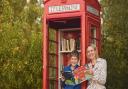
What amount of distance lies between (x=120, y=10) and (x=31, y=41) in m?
2.89

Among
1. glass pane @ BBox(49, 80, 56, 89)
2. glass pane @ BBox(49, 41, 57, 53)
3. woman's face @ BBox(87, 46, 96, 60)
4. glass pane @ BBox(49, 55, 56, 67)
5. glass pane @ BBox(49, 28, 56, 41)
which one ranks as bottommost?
glass pane @ BBox(49, 80, 56, 89)

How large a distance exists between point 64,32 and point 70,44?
41 cm

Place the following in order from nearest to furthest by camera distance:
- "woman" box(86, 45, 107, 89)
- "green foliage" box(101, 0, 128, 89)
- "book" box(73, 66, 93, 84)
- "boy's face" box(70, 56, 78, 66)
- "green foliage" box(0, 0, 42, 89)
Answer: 1. "woman" box(86, 45, 107, 89)
2. "book" box(73, 66, 93, 84)
3. "boy's face" box(70, 56, 78, 66)
4. "green foliage" box(0, 0, 42, 89)
5. "green foliage" box(101, 0, 128, 89)

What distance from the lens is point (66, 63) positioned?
37.3ft

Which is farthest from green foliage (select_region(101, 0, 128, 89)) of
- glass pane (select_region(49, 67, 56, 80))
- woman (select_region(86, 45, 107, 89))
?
woman (select_region(86, 45, 107, 89))

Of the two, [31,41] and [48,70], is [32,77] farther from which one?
[48,70]

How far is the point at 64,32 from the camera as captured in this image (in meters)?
11.4

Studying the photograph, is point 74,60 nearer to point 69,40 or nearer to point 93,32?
point 93,32

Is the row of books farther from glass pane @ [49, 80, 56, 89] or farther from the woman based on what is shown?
the woman

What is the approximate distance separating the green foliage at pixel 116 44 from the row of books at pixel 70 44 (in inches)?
101

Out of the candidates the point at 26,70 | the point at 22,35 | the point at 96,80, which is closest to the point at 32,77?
the point at 26,70

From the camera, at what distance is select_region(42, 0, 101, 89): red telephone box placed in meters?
10.1

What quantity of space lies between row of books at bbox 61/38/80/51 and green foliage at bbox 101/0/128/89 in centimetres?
256

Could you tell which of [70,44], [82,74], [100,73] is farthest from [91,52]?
[70,44]
